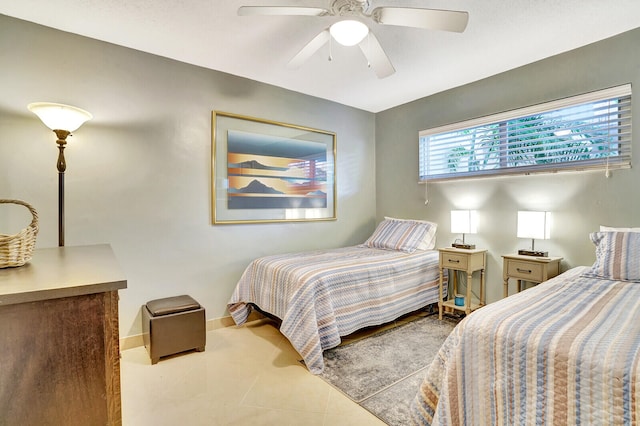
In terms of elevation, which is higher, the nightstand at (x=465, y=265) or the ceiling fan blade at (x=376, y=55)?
the ceiling fan blade at (x=376, y=55)

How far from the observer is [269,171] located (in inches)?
135

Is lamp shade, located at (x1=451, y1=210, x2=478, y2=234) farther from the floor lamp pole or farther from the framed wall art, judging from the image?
the floor lamp pole

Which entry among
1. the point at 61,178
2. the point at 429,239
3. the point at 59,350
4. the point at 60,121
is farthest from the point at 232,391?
the point at 429,239

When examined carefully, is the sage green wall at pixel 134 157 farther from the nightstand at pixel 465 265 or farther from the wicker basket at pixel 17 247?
the nightstand at pixel 465 265

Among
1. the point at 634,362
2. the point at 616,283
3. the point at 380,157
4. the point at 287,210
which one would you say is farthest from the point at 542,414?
the point at 380,157

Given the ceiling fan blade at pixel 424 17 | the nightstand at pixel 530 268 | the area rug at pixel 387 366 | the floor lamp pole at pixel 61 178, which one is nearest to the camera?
the ceiling fan blade at pixel 424 17

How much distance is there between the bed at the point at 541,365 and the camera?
38.7 inches

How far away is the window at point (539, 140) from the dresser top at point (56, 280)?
3348 mm

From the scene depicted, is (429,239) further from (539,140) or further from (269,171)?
(269,171)

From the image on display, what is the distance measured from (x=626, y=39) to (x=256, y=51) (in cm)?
291

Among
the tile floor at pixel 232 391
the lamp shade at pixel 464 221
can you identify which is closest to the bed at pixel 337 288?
the tile floor at pixel 232 391

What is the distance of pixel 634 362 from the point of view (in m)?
0.98

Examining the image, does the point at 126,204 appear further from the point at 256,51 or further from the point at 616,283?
the point at 616,283

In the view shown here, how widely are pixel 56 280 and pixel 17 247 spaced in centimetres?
34
